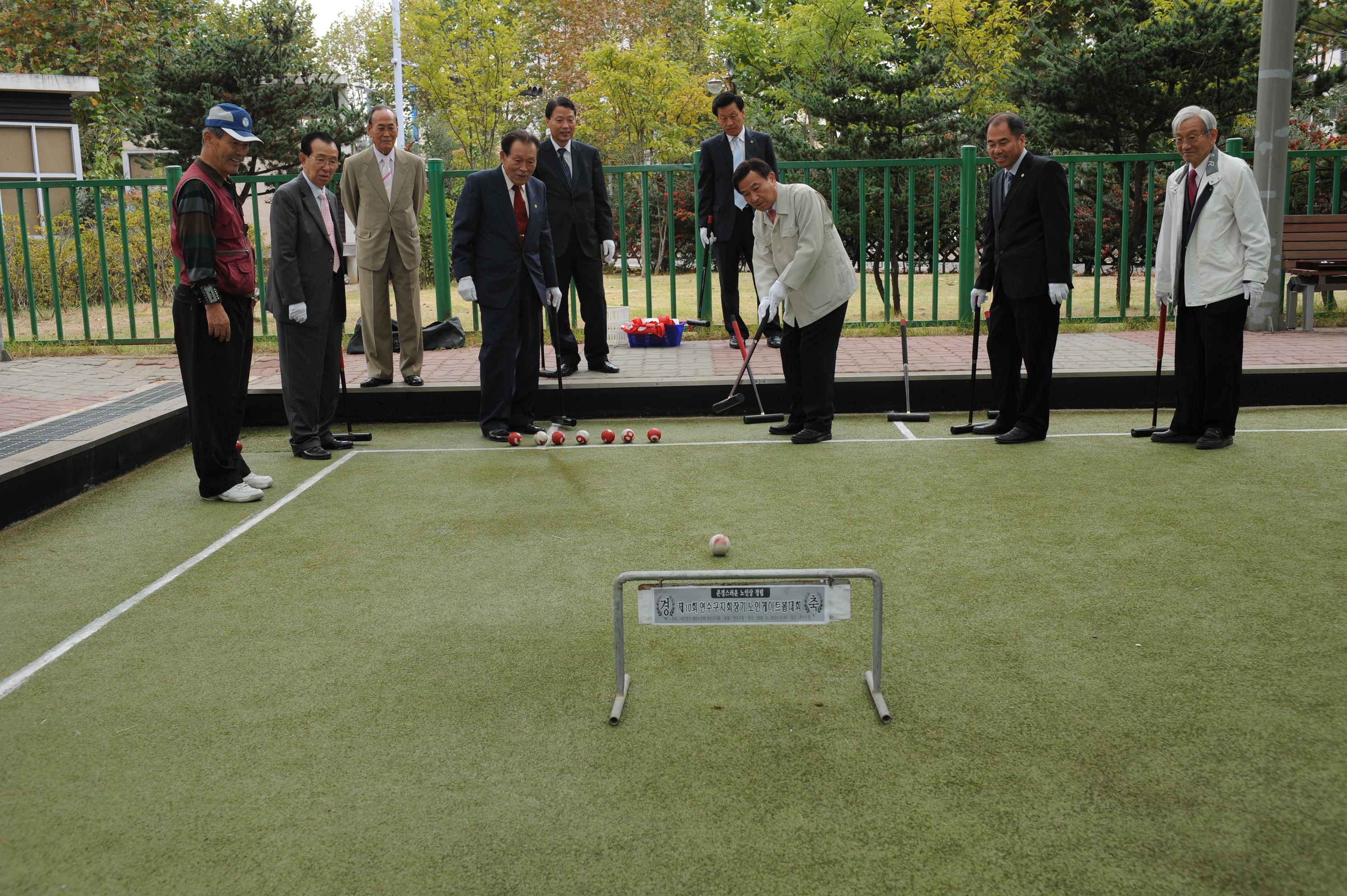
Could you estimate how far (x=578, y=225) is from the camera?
28.4 ft

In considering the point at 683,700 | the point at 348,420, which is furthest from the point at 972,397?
the point at 683,700

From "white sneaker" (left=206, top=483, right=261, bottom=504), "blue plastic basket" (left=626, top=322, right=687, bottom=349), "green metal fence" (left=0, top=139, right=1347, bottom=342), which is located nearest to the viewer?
"white sneaker" (left=206, top=483, right=261, bottom=504)

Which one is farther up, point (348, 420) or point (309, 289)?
point (309, 289)

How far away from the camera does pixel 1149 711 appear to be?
312cm

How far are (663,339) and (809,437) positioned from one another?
343 centimetres

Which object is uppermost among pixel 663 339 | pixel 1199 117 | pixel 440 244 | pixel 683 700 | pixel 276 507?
pixel 1199 117

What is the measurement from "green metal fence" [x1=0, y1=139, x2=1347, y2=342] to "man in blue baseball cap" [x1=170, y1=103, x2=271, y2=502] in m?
3.50

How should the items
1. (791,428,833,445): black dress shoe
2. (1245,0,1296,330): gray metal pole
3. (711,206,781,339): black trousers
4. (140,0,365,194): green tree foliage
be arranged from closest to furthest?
(791,428,833,445): black dress shoe < (711,206,781,339): black trousers < (1245,0,1296,330): gray metal pole < (140,0,365,194): green tree foliage

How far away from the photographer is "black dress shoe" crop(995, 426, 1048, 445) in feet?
22.3

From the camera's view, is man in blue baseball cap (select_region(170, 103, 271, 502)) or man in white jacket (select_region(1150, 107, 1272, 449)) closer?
man in blue baseball cap (select_region(170, 103, 271, 502))

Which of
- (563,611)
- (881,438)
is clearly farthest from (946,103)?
(563,611)

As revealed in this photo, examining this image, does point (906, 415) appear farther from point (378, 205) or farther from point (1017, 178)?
point (378, 205)

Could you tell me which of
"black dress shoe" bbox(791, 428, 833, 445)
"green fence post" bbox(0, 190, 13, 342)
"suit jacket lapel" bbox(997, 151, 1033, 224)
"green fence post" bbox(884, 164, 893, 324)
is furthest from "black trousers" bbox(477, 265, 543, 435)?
"green fence post" bbox(0, 190, 13, 342)

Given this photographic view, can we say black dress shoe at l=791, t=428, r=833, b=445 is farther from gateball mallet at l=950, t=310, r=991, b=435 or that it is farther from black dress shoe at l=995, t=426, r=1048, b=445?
black dress shoe at l=995, t=426, r=1048, b=445
